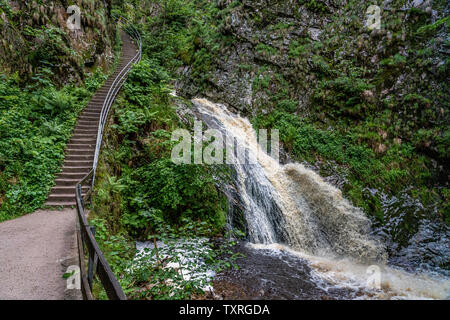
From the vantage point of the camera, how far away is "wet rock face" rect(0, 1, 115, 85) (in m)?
9.37

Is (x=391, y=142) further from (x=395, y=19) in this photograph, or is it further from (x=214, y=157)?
(x=214, y=157)

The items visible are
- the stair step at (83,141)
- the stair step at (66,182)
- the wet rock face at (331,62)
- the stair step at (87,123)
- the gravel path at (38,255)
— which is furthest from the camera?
the wet rock face at (331,62)

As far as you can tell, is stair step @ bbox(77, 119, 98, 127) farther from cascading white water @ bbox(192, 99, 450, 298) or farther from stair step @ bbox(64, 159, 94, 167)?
cascading white water @ bbox(192, 99, 450, 298)

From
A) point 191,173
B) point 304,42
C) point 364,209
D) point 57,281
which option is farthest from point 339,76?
point 57,281

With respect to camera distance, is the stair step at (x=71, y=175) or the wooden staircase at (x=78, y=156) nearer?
the wooden staircase at (x=78, y=156)

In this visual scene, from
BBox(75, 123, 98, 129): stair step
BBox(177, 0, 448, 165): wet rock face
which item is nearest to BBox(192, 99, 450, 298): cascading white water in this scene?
BBox(177, 0, 448, 165): wet rock face

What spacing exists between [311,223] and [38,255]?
8.94m

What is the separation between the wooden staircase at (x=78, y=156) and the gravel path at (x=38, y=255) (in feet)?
2.03

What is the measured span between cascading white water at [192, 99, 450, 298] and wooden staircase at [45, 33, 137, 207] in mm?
5901

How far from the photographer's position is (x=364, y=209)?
10117 mm

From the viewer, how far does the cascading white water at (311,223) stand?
7965 mm

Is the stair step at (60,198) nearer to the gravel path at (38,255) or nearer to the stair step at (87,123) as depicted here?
the gravel path at (38,255)

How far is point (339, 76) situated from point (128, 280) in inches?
565

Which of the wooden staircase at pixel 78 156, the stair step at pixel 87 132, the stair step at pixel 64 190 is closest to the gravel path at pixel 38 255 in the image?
the wooden staircase at pixel 78 156
